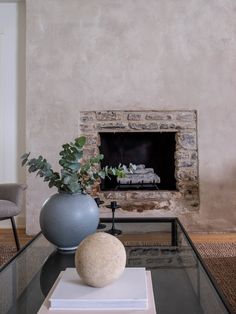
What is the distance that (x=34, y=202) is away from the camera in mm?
3252

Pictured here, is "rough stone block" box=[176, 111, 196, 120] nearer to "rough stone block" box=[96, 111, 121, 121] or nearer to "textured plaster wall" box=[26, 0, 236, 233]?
"textured plaster wall" box=[26, 0, 236, 233]

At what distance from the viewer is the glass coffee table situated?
980 mm

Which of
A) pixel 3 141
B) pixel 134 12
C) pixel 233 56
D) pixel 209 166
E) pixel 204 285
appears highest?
pixel 134 12

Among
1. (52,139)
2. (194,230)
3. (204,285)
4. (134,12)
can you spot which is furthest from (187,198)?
(204,285)

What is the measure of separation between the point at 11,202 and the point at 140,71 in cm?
184

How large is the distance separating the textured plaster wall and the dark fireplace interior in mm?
336

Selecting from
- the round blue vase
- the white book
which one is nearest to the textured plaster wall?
the round blue vase

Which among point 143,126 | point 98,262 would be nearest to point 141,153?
point 143,126

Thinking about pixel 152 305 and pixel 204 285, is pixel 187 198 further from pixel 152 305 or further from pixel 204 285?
pixel 152 305

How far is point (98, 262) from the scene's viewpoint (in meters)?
0.92

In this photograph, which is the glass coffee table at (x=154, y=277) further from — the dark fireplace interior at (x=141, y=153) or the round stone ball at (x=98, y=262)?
the dark fireplace interior at (x=141, y=153)

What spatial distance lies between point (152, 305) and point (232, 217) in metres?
2.63

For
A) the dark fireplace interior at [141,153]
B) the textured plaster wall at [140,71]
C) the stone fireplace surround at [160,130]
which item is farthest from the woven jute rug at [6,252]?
the dark fireplace interior at [141,153]

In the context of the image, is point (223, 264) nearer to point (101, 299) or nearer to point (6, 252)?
point (101, 299)
